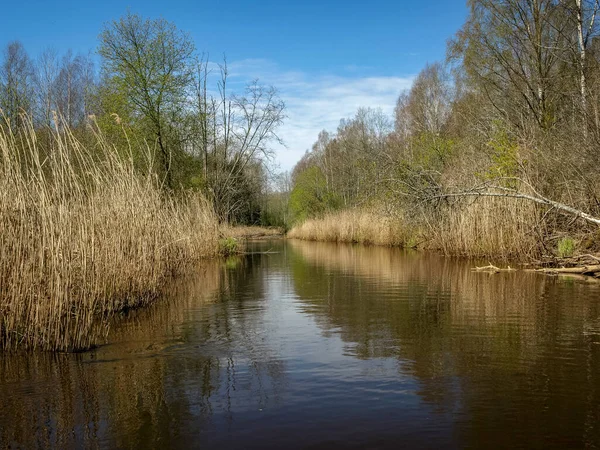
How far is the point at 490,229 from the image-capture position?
12.3 metres

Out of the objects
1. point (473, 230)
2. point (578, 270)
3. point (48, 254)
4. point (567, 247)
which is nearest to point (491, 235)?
point (473, 230)

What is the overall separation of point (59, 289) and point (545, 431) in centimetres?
414

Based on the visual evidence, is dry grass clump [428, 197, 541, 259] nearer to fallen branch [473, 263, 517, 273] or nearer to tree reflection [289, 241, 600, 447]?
fallen branch [473, 263, 517, 273]

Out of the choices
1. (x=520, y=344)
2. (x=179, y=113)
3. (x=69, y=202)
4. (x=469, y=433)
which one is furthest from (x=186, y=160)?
(x=469, y=433)

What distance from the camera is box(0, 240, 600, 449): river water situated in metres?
2.93

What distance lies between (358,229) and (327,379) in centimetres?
2023

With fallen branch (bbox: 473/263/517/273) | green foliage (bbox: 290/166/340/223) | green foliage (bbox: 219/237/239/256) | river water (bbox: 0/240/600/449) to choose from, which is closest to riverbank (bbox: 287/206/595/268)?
fallen branch (bbox: 473/263/517/273)

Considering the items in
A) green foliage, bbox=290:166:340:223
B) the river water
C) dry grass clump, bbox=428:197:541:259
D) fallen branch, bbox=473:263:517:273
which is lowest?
the river water

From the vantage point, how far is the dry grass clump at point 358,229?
20222 millimetres

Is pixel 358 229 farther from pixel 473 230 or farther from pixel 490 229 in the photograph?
pixel 490 229

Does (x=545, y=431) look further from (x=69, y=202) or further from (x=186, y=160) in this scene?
(x=186, y=160)

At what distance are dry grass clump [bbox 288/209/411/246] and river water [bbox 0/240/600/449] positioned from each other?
1309cm

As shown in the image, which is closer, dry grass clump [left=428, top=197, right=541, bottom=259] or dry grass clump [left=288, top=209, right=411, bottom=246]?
dry grass clump [left=428, top=197, right=541, bottom=259]

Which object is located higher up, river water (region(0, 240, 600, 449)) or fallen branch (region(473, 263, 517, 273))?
fallen branch (region(473, 263, 517, 273))
